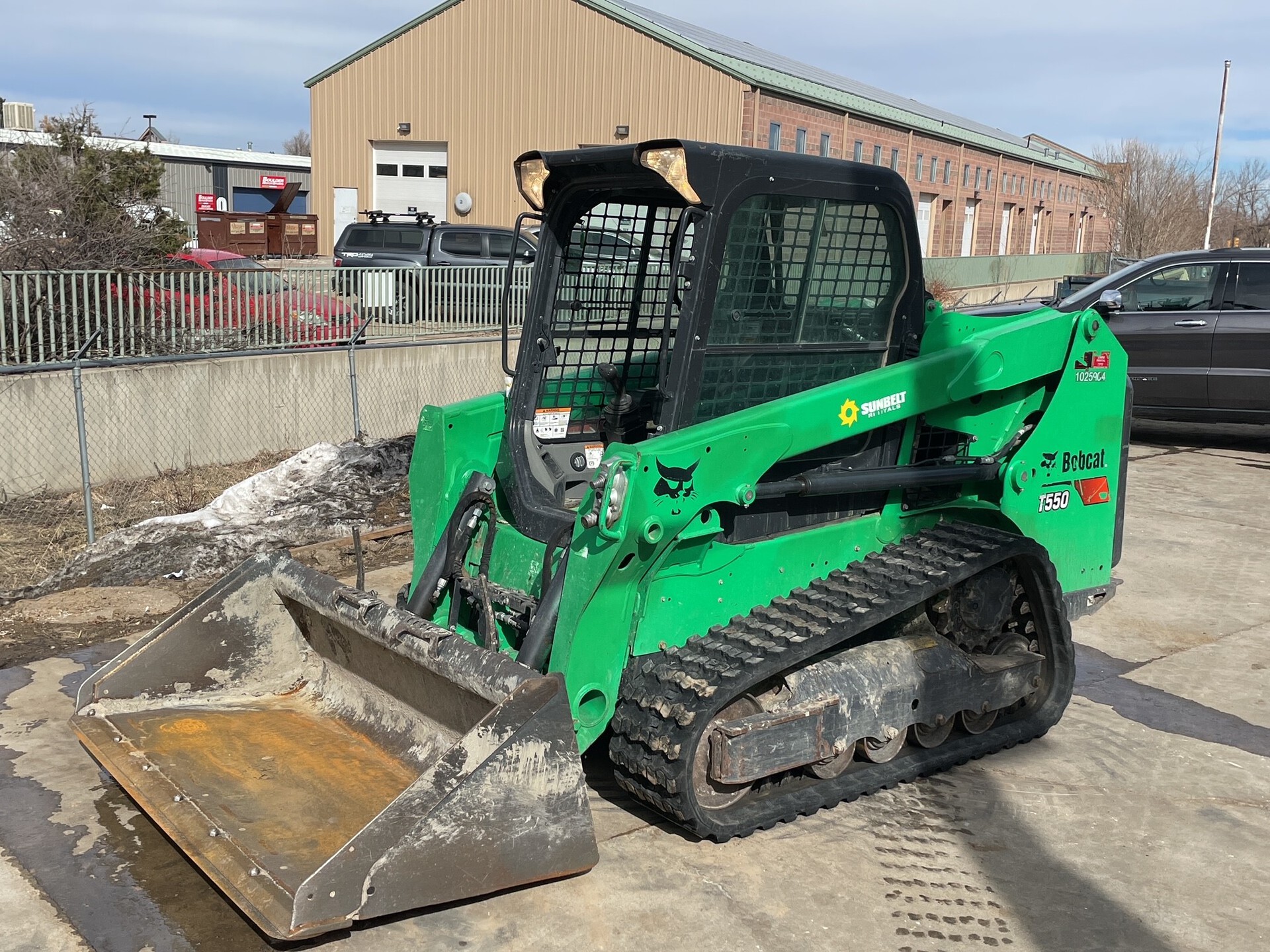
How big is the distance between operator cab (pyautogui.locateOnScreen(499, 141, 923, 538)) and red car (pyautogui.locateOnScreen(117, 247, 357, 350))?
5.95 meters

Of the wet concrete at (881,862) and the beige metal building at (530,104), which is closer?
the wet concrete at (881,862)

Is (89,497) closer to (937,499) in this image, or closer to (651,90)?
(937,499)

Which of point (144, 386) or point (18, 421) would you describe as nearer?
point (18, 421)

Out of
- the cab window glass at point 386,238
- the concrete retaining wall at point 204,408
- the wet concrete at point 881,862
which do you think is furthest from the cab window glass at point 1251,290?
the cab window glass at point 386,238

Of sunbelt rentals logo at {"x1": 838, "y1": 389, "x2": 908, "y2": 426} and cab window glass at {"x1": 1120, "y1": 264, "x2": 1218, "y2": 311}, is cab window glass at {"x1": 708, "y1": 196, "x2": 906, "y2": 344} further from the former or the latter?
cab window glass at {"x1": 1120, "y1": 264, "x2": 1218, "y2": 311}

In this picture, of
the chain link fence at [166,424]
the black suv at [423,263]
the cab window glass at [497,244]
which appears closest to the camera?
the chain link fence at [166,424]

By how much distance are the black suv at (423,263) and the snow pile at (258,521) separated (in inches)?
95.2

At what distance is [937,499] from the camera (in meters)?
5.45

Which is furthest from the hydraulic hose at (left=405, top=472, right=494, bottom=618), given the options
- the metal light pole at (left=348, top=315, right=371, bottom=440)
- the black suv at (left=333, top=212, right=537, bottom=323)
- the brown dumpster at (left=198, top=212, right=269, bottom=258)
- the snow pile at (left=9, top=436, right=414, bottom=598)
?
the brown dumpster at (left=198, top=212, right=269, bottom=258)

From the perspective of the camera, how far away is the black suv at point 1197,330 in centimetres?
1202

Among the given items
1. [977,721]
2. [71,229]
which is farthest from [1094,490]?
[71,229]

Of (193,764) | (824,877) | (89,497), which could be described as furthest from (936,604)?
(89,497)

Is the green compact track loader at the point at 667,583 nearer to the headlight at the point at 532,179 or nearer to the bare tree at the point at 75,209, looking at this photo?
the headlight at the point at 532,179

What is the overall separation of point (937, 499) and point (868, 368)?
709mm
